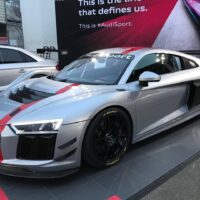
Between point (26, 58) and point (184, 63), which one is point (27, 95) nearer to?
point (184, 63)

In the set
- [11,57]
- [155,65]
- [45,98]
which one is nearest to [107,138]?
[45,98]

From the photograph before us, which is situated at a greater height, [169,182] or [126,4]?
[126,4]

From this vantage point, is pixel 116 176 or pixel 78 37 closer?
pixel 116 176

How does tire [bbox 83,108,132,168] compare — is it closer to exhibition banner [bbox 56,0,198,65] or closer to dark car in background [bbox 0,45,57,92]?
dark car in background [bbox 0,45,57,92]

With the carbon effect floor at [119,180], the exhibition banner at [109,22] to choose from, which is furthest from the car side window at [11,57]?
the exhibition banner at [109,22]

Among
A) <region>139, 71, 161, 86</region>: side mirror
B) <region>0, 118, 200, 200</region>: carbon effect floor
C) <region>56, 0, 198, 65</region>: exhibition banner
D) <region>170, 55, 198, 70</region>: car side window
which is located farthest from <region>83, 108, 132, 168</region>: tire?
<region>56, 0, 198, 65</region>: exhibition banner

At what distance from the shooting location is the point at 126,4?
9.62 metres

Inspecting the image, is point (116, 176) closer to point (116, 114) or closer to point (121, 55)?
point (116, 114)

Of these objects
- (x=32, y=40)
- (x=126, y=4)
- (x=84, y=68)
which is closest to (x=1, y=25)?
(x=32, y=40)

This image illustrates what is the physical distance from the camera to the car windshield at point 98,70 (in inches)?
151

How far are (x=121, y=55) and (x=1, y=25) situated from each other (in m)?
10.9

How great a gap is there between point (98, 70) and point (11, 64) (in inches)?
116

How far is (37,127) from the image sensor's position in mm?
2896

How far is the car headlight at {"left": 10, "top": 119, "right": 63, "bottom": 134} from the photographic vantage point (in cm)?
288
